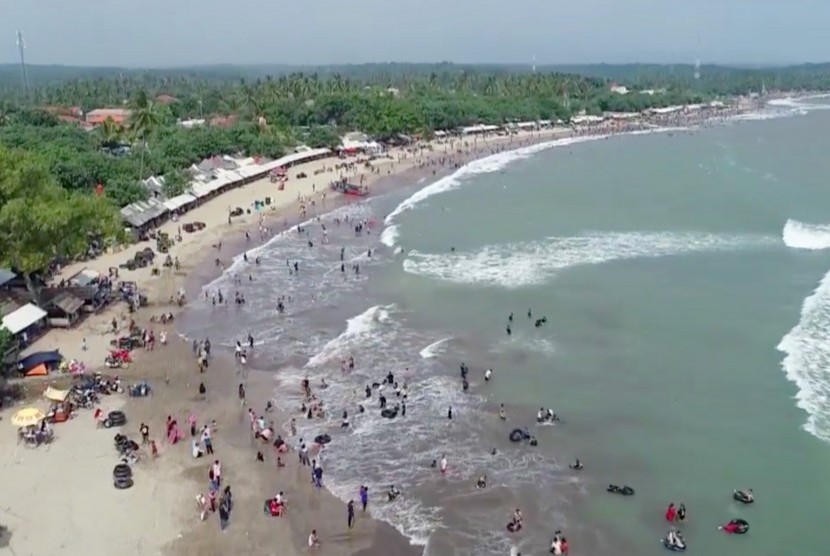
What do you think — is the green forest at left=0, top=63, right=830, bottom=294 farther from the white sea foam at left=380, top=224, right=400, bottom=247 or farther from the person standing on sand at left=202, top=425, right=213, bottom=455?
the white sea foam at left=380, top=224, right=400, bottom=247

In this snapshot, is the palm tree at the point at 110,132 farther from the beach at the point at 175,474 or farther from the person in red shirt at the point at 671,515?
the person in red shirt at the point at 671,515

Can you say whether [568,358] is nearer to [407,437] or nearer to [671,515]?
[407,437]

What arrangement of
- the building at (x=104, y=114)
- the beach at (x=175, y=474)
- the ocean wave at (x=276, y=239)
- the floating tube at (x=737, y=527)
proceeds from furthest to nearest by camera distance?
the building at (x=104, y=114), the ocean wave at (x=276, y=239), the floating tube at (x=737, y=527), the beach at (x=175, y=474)

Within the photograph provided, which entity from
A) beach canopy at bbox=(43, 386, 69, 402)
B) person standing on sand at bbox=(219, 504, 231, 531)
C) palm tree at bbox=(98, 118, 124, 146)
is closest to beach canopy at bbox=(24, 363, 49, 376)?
beach canopy at bbox=(43, 386, 69, 402)

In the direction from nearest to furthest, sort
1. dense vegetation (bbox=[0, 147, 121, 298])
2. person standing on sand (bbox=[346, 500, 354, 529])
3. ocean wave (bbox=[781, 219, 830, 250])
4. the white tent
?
person standing on sand (bbox=[346, 500, 354, 529])
the white tent
dense vegetation (bbox=[0, 147, 121, 298])
ocean wave (bbox=[781, 219, 830, 250])

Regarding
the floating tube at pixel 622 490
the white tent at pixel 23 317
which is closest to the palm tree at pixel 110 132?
the white tent at pixel 23 317
